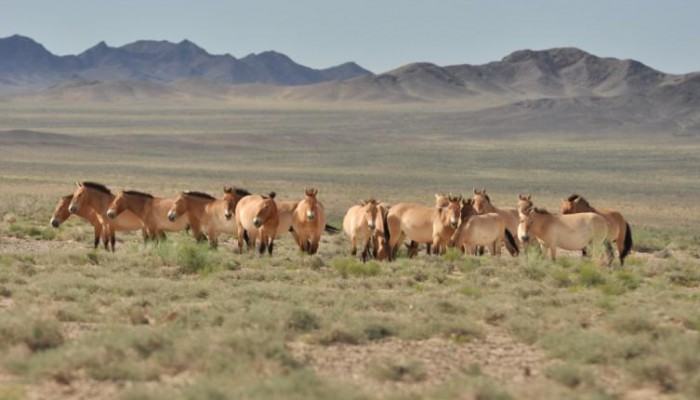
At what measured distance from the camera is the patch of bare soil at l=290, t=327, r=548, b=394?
9820mm

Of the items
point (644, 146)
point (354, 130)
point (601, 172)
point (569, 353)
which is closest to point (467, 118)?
point (354, 130)

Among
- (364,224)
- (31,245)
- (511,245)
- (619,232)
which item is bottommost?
(31,245)

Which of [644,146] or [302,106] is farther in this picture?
[302,106]

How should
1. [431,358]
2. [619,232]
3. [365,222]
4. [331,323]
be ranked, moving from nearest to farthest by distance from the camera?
[431,358] < [331,323] < [365,222] < [619,232]

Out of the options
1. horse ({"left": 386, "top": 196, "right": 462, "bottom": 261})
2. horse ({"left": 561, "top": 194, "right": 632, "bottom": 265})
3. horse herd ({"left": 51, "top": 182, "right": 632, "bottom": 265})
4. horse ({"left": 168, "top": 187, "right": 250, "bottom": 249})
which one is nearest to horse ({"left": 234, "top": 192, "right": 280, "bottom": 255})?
horse herd ({"left": 51, "top": 182, "right": 632, "bottom": 265})

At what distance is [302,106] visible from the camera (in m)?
187

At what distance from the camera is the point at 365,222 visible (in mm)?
20703

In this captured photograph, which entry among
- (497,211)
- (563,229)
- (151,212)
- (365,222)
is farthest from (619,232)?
(151,212)

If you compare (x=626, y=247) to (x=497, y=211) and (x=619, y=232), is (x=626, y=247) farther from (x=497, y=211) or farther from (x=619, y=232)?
(x=497, y=211)

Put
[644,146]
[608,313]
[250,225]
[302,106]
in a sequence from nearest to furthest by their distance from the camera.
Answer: [608,313], [250,225], [644,146], [302,106]

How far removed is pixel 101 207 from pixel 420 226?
6585mm

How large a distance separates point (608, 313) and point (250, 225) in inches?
371

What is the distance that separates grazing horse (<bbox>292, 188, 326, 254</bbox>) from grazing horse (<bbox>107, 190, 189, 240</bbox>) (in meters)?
2.36

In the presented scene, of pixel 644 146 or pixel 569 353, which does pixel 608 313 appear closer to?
pixel 569 353
